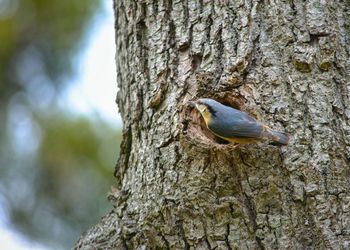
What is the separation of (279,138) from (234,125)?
0.34ft

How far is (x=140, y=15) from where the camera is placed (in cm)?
179

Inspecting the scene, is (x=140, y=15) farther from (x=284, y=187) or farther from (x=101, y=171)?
(x=101, y=171)

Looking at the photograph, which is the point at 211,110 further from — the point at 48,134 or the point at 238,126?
the point at 48,134

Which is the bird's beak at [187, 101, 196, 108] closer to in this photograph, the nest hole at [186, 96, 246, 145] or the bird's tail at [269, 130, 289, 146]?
the nest hole at [186, 96, 246, 145]

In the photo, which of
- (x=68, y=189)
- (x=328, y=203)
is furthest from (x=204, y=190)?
(x=68, y=189)

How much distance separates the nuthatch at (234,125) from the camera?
1.46 metres

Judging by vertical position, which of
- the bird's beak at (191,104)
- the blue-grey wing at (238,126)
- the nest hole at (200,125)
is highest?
the bird's beak at (191,104)

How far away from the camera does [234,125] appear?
148cm

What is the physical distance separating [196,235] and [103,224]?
0.32 m

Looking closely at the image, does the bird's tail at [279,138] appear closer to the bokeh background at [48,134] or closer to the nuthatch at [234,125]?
the nuthatch at [234,125]

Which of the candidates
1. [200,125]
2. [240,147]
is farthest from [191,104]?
[240,147]

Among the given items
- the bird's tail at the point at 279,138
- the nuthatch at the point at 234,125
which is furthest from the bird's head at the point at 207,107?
the bird's tail at the point at 279,138

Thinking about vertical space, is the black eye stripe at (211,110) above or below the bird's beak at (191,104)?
below

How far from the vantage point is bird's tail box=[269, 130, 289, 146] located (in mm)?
1452
